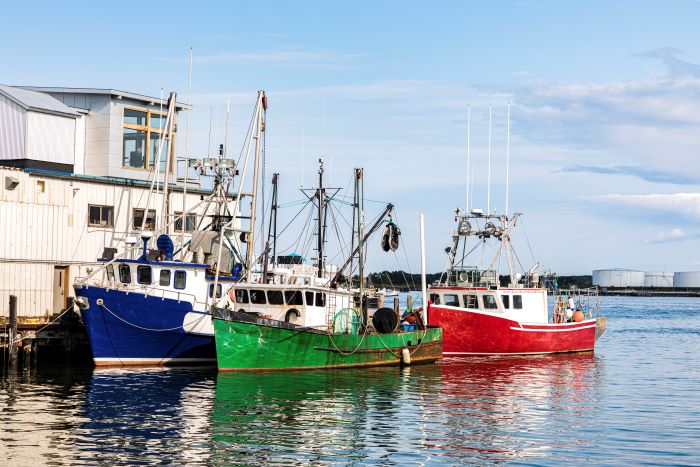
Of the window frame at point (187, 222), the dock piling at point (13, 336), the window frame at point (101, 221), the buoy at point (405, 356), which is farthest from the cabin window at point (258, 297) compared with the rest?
the dock piling at point (13, 336)

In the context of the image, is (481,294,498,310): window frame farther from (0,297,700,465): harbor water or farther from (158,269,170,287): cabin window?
(158,269,170,287): cabin window

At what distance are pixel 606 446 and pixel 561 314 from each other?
99.5 feet

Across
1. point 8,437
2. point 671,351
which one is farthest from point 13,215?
point 671,351

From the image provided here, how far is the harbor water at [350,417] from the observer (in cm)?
2325

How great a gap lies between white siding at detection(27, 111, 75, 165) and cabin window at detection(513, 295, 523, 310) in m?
22.7

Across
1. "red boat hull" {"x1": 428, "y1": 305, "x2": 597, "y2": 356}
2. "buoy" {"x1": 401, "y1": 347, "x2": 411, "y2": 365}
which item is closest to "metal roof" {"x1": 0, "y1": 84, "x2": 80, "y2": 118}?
"buoy" {"x1": 401, "y1": 347, "x2": 411, "y2": 365}

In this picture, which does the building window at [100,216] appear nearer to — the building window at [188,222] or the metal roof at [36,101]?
the building window at [188,222]

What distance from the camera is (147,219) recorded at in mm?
46406

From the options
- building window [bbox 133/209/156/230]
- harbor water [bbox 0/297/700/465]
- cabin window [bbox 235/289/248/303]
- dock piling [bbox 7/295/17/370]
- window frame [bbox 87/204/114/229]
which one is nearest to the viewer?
harbor water [bbox 0/297/700/465]

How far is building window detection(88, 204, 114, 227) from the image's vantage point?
144 ft

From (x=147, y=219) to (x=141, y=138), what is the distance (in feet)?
15.5

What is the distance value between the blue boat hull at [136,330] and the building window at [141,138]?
11.6m

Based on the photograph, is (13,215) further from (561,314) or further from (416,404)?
(561,314)

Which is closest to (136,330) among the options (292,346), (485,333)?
(292,346)
